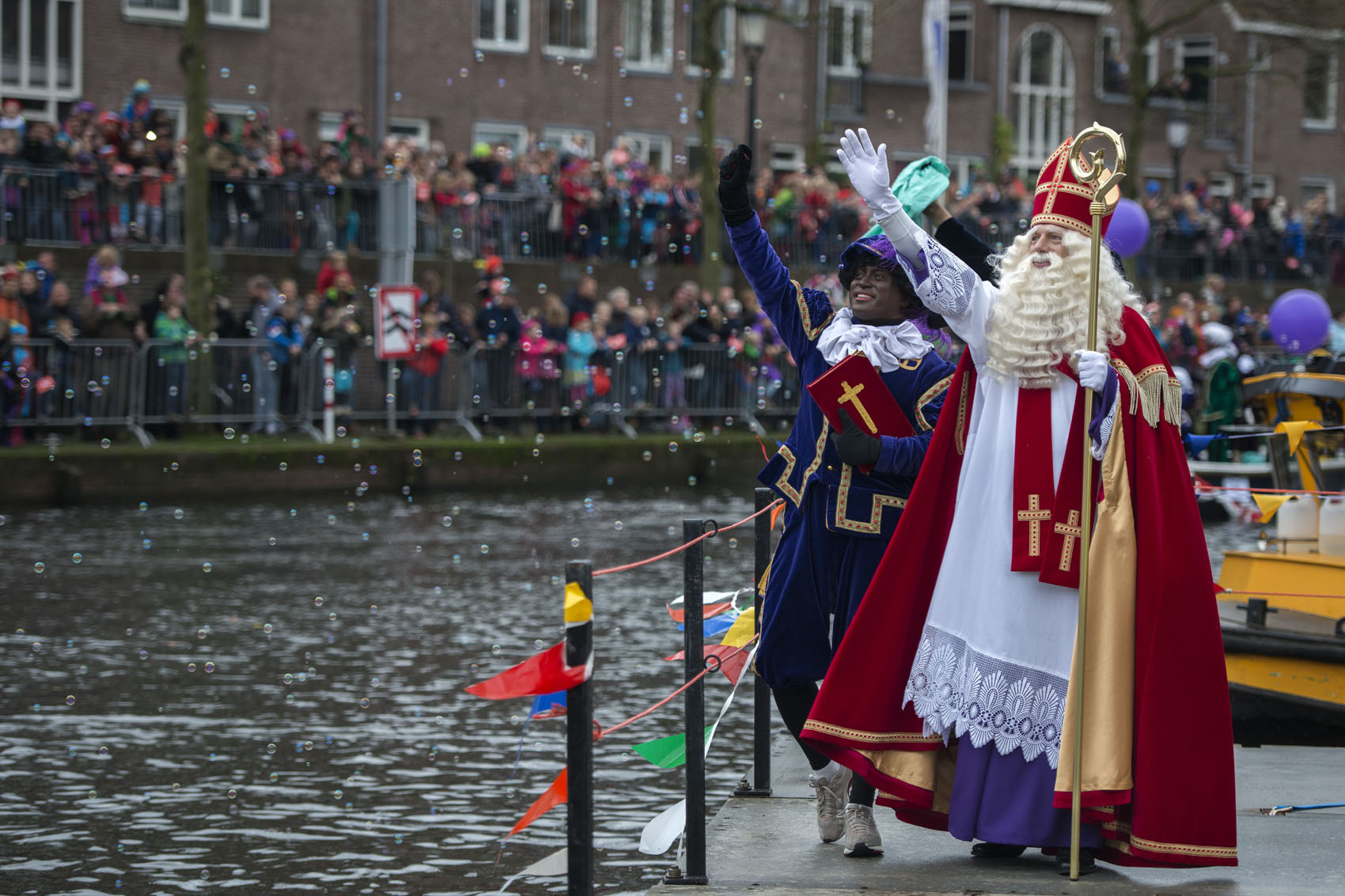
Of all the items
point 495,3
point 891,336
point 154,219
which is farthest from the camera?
point 495,3

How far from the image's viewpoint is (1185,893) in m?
4.93

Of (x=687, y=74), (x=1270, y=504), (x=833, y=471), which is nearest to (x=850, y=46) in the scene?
(x=687, y=74)

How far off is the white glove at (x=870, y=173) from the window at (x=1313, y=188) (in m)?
45.1

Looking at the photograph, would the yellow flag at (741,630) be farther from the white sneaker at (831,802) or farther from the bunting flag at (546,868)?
the white sneaker at (831,802)

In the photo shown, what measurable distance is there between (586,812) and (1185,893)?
1665 mm

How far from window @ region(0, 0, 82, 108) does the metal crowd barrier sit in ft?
36.7

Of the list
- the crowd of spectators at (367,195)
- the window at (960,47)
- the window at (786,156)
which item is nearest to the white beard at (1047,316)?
the crowd of spectators at (367,195)

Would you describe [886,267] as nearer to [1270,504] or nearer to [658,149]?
[1270,504]

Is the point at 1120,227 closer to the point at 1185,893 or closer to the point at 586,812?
the point at 1185,893

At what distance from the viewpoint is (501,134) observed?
111ft

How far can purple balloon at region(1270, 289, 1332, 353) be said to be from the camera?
14352mm

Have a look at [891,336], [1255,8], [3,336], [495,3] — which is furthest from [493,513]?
[1255,8]

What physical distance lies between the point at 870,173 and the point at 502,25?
2978cm

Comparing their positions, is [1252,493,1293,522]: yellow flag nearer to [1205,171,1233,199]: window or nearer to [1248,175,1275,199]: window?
[1205,171,1233,199]: window
